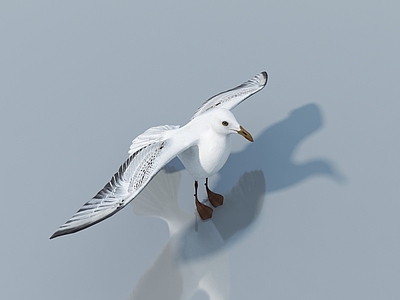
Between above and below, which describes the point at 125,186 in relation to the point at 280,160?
above

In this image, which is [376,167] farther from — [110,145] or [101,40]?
[101,40]

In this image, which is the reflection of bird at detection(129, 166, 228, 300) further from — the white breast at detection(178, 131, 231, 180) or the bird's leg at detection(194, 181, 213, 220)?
the white breast at detection(178, 131, 231, 180)

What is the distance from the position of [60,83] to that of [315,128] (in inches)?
62.1

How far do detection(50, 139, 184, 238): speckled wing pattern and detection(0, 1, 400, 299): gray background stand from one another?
42 centimetres

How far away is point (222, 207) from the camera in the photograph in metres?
3.09

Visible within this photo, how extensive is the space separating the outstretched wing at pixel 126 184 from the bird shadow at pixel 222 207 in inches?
16.6

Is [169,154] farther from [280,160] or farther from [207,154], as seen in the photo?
[280,160]

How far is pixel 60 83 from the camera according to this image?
3.87 meters

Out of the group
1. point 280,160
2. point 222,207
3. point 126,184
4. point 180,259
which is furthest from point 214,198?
point 126,184

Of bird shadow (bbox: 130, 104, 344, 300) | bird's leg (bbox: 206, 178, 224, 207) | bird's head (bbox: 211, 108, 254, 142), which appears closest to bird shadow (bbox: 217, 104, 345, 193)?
bird shadow (bbox: 130, 104, 344, 300)

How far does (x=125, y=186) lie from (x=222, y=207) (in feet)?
2.06

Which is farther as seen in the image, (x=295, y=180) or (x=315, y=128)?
(x=315, y=128)

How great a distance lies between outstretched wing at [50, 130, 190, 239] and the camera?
245cm

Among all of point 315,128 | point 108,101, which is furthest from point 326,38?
point 108,101
